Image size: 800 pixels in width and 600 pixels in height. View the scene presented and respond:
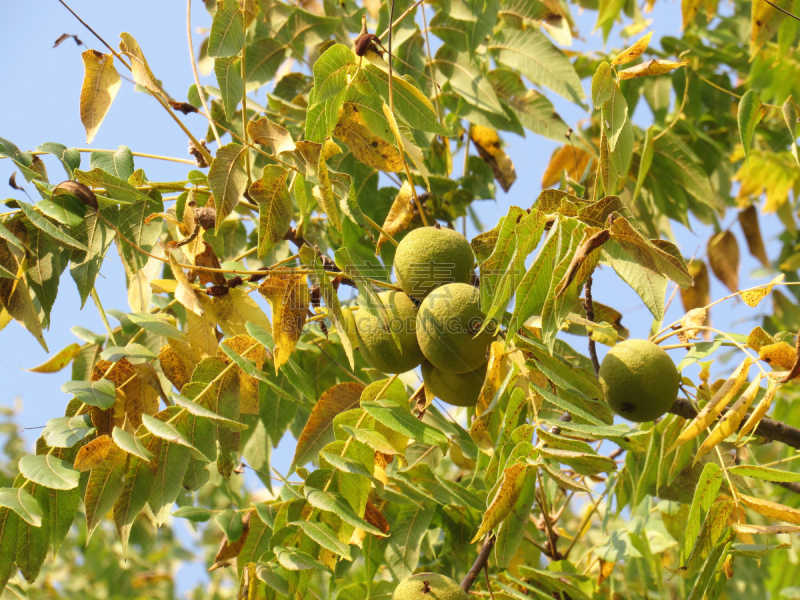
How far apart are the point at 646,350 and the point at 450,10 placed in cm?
166

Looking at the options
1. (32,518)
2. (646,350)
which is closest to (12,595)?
(32,518)

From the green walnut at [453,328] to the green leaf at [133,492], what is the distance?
0.80 m

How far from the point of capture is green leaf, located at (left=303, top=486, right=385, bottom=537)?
5.45ft

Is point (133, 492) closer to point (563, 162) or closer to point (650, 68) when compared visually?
point (650, 68)

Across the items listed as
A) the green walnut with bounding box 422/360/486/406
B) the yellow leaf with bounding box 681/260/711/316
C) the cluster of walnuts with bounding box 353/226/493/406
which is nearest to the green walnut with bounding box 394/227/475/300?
the cluster of walnuts with bounding box 353/226/493/406

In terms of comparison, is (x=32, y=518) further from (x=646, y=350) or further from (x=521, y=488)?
(x=646, y=350)

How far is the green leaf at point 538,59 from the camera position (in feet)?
8.92

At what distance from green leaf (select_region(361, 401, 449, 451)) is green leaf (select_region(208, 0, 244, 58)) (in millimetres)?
1040

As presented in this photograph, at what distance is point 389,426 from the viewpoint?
177 cm

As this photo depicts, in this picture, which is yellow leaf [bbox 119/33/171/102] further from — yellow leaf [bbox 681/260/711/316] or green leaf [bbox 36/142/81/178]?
yellow leaf [bbox 681/260/711/316]

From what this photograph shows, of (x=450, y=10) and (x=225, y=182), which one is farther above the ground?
(x=450, y=10)

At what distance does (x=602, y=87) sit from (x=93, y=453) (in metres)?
1.60

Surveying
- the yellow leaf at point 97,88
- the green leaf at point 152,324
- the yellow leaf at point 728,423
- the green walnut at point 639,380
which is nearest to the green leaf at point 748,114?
the green walnut at point 639,380

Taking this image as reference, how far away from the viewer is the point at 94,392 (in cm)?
179
